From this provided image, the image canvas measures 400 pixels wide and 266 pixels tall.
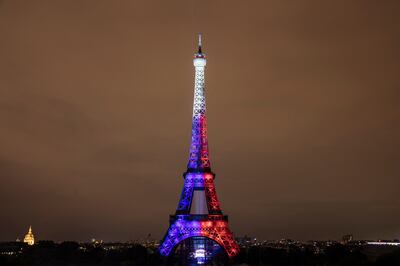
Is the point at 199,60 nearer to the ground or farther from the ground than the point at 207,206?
farther from the ground

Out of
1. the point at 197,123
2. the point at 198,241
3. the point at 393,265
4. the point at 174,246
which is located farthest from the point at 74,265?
the point at 198,241

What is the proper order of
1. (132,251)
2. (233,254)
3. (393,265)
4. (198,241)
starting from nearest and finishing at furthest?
1. (393,265)
2. (233,254)
3. (132,251)
4. (198,241)

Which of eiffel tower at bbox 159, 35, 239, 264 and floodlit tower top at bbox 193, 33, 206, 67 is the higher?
floodlit tower top at bbox 193, 33, 206, 67

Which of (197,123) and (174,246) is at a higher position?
(197,123)

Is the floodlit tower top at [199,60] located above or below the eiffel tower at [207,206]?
above

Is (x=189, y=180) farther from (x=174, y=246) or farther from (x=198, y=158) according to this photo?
(x=174, y=246)

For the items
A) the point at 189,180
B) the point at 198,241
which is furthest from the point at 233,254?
the point at 198,241

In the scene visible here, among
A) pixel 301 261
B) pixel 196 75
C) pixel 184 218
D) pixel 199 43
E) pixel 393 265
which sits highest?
pixel 199 43

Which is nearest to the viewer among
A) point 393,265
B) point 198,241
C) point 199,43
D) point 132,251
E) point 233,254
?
point 393,265

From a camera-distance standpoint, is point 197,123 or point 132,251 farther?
point 132,251
